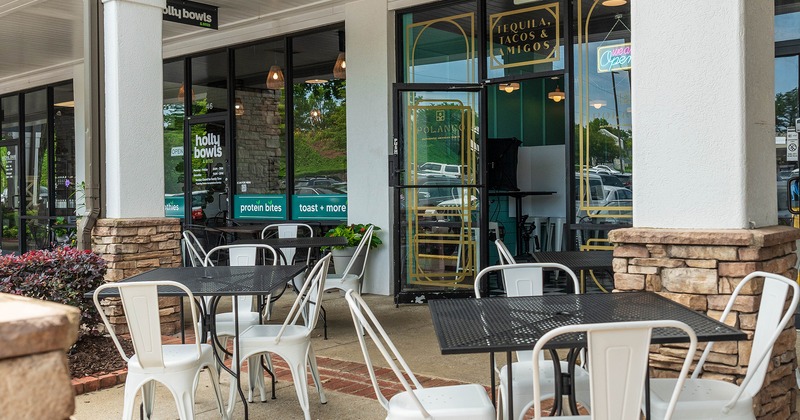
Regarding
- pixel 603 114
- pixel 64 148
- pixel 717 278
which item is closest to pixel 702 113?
pixel 717 278

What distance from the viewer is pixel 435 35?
772 centimetres

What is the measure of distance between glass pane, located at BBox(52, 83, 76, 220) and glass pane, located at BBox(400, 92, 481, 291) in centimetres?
718

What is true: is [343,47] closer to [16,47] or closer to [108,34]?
[108,34]

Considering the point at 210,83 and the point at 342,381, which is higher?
the point at 210,83

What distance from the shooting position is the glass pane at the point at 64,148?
40.6 ft

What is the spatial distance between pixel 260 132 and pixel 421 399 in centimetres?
710

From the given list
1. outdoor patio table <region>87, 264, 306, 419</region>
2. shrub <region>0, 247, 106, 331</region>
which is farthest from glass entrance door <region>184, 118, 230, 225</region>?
outdoor patio table <region>87, 264, 306, 419</region>

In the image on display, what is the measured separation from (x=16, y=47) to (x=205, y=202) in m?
3.65

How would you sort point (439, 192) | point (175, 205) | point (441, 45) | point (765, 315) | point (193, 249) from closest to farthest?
point (765, 315) < point (193, 249) < point (439, 192) < point (441, 45) < point (175, 205)

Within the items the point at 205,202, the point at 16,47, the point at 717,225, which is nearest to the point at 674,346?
the point at 717,225

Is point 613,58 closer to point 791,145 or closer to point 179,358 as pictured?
point 791,145

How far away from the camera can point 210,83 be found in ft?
32.9

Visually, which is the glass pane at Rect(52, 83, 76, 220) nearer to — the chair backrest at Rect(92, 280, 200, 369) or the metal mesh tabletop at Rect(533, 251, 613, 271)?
the metal mesh tabletop at Rect(533, 251, 613, 271)

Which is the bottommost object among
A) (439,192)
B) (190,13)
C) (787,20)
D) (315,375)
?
(315,375)
